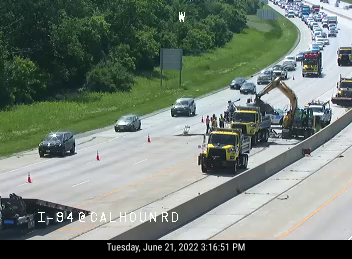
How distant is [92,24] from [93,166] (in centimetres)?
5150

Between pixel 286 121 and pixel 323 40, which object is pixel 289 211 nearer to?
pixel 286 121

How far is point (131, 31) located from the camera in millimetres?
109062

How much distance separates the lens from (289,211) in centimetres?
3778

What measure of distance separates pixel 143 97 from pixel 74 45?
1217 cm

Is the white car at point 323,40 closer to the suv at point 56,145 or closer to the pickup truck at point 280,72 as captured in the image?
the pickup truck at point 280,72

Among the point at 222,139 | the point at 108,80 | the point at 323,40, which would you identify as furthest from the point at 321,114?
the point at 323,40

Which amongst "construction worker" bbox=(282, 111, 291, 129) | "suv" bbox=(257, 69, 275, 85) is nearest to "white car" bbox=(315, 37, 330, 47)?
"suv" bbox=(257, 69, 275, 85)

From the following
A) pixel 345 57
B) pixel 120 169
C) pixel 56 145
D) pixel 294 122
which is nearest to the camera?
pixel 120 169

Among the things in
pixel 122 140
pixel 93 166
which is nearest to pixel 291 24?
pixel 122 140

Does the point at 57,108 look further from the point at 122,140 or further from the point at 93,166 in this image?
the point at 93,166

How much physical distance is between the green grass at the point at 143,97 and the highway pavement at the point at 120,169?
3.44 metres

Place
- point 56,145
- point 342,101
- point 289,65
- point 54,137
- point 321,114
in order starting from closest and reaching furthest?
point 56,145 < point 54,137 < point 321,114 < point 342,101 < point 289,65

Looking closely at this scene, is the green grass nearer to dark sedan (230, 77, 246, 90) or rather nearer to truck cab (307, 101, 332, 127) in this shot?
dark sedan (230, 77, 246, 90)

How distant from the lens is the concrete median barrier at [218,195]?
1200 inches
